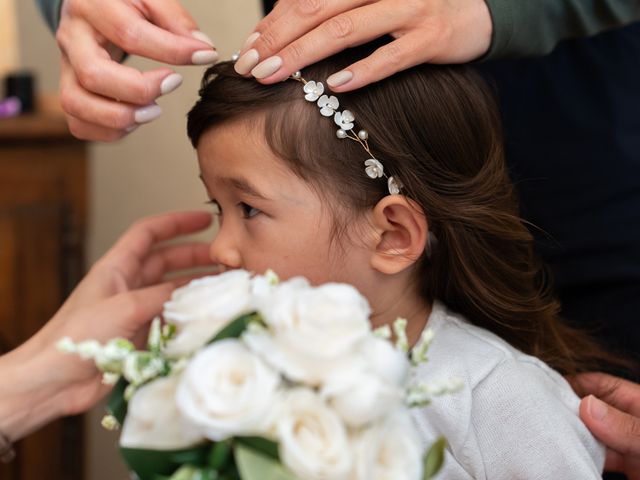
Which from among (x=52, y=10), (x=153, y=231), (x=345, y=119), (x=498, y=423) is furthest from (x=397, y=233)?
(x=52, y=10)

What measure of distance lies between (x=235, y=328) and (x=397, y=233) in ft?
1.75

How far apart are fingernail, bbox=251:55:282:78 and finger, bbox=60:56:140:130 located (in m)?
0.20

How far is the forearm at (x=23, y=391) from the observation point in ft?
3.97

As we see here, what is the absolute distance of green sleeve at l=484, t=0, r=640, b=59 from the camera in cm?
120

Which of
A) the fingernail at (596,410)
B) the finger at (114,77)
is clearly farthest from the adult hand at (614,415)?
the finger at (114,77)

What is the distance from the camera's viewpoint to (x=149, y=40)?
3.75 feet

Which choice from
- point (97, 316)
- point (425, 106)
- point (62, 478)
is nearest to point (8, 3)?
point (62, 478)

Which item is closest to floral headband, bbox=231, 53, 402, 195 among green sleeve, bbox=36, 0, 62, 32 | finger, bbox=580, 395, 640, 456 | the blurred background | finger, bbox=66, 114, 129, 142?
finger, bbox=66, 114, 129, 142

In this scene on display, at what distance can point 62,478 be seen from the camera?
2.13 meters

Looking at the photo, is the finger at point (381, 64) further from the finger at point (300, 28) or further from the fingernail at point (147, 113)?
the fingernail at point (147, 113)

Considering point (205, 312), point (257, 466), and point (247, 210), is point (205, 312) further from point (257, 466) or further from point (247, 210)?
point (247, 210)

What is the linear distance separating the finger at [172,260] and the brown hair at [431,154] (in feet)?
1.22

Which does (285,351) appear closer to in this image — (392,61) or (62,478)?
(392,61)

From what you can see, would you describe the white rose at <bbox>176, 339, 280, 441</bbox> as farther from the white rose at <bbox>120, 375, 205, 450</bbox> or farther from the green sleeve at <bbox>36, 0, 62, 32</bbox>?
the green sleeve at <bbox>36, 0, 62, 32</bbox>
